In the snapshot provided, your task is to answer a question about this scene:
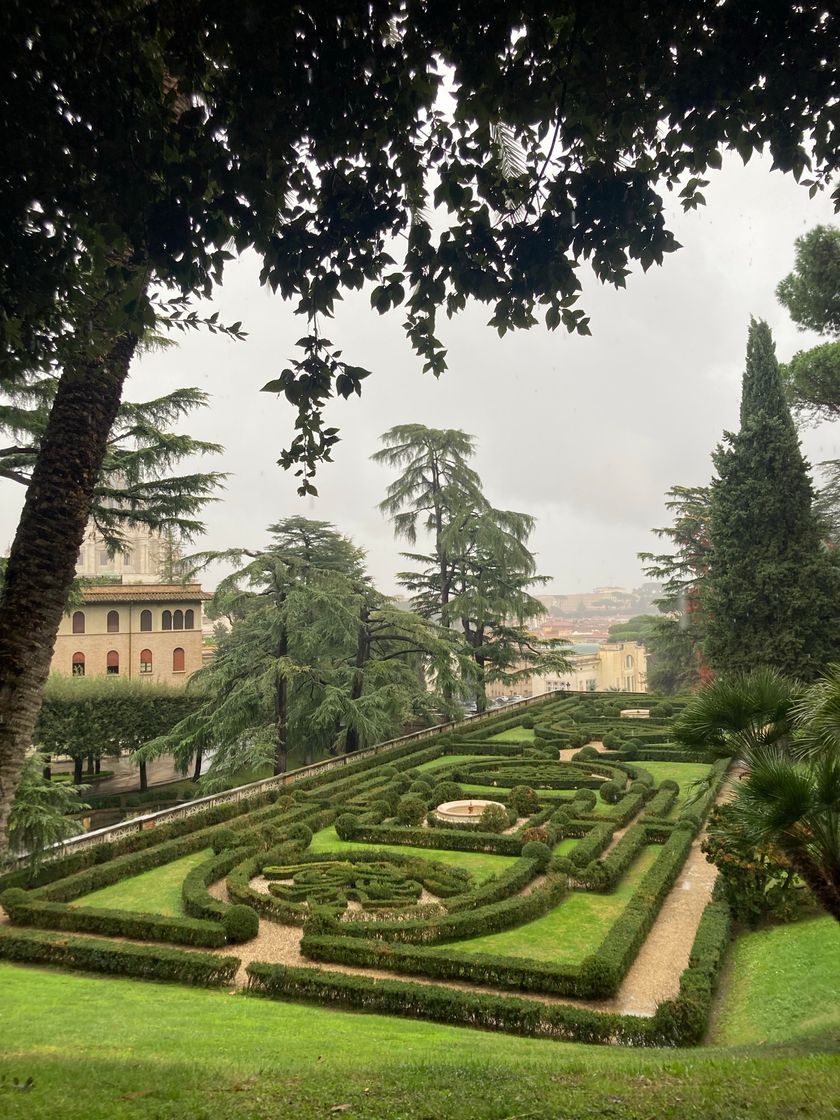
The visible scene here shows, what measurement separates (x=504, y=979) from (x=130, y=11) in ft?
33.0

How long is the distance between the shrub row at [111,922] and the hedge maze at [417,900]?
28mm

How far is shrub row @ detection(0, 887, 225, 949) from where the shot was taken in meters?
10.7

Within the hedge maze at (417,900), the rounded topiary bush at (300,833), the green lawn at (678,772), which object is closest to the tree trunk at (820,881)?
the hedge maze at (417,900)

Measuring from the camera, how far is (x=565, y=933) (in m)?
10.9

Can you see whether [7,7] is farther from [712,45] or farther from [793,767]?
[793,767]

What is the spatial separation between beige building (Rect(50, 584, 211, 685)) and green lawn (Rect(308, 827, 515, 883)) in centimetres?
1917

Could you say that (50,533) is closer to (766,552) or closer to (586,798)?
(586,798)

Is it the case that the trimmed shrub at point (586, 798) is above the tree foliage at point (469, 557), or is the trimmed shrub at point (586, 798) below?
below

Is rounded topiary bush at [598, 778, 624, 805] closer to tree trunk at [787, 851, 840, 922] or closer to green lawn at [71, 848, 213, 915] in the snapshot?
green lawn at [71, 848, 213, 915]

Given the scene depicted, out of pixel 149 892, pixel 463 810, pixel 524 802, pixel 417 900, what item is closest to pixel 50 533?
pixel 417 900

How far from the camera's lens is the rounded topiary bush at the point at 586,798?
17.2m

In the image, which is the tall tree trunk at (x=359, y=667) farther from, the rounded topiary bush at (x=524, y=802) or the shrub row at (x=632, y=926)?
the shrub row at (x=632, y=926)

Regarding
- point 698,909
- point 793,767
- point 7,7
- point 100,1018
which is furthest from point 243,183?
point 698,909

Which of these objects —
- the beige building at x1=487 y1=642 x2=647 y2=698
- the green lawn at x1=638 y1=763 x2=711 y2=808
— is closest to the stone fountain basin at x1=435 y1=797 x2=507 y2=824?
the green lawn at x1=638 y1=763 x2=711 y2=808
